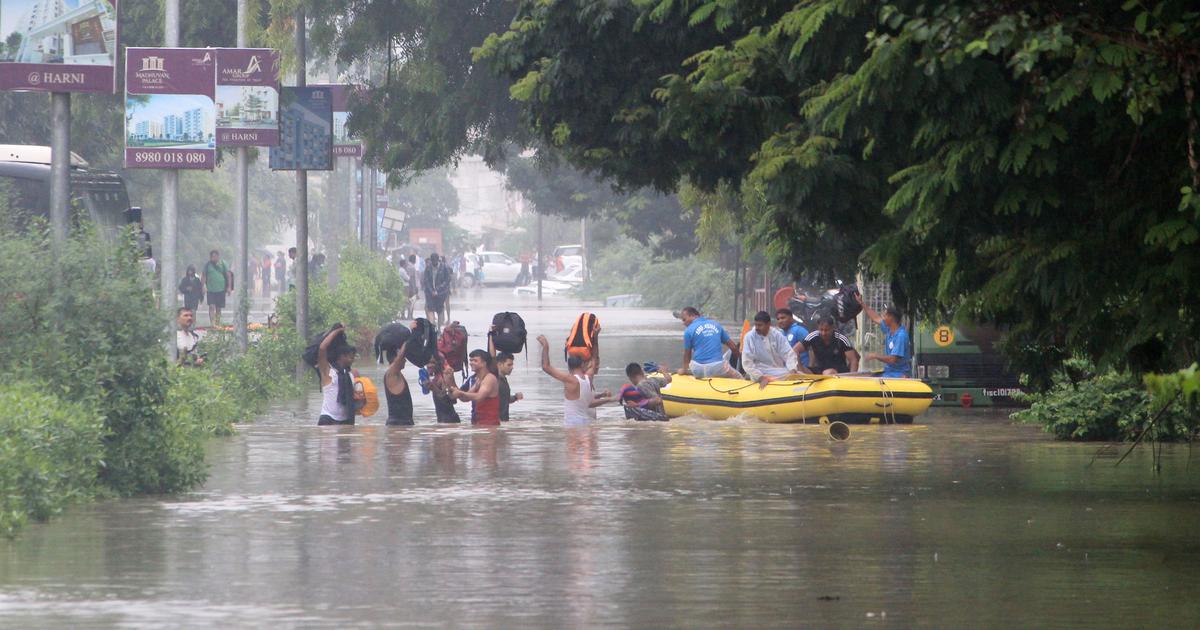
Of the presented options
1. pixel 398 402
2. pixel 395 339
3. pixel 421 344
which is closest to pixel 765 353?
pixel 421 344

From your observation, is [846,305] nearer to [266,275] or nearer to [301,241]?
[301,241]

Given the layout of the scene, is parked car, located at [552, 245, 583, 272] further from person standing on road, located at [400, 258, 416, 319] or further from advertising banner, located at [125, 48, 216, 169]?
advertising banner, located at [125, 48, 216, 169]

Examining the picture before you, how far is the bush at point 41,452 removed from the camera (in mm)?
12883

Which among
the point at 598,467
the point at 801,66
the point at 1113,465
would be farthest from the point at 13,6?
the point at 1113,465

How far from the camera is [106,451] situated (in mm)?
14758

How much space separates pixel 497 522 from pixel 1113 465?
22.0 feet

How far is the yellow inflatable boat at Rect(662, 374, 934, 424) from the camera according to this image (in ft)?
72.3

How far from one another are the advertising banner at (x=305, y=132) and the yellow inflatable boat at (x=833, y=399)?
28.6 ft

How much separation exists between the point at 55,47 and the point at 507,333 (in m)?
11.2

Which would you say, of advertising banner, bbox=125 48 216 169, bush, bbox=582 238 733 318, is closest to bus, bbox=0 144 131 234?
advertising banner, bbox=125 48 216 169

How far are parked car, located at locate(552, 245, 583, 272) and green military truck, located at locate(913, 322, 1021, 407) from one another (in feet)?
239

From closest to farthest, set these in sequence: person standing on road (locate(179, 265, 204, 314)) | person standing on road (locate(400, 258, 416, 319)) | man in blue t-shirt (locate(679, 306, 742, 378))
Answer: man in blue t-shirt (locate(679, 306, 742, 378)), person standing on road (locate(179, 265, 204, 314)), person standing on road (locate(400, 258, 416, 319))

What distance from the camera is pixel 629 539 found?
41.7 ft

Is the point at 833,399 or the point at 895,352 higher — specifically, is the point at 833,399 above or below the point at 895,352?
below
